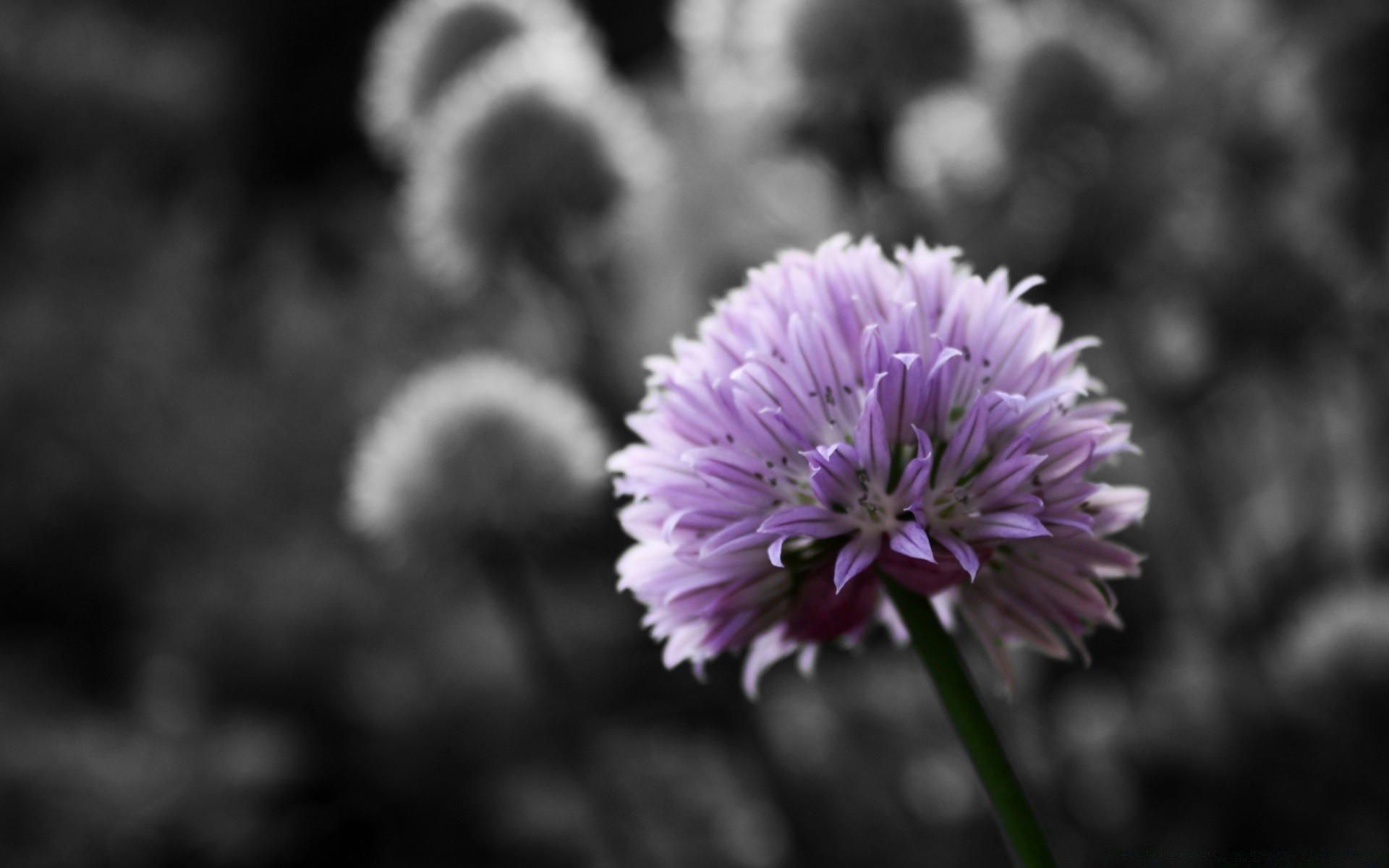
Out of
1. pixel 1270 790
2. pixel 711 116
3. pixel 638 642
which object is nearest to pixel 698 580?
pixel 1270 790

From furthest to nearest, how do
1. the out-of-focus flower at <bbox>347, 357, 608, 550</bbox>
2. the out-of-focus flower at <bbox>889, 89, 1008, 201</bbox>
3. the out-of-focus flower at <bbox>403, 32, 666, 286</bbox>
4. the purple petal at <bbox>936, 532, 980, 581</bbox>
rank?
the out-of-focus flower at <bbox>889, 89, 1008, 201</bbox>
the out-of-focus flower at <bbox>403, 32, 666, 286</bbox>
the out-of-focus flower at <bbox>347, 357, 608, 550</bbox>
the purple petal at <bbox>936, 532, 980, 581</bbox>

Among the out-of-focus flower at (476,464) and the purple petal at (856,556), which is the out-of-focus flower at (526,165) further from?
the purple petal at (856,556)

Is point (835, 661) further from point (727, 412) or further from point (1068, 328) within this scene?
point (727, 412)

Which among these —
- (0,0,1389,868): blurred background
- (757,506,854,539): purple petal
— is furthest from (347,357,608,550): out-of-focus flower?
(757,506,854,539): purple petal

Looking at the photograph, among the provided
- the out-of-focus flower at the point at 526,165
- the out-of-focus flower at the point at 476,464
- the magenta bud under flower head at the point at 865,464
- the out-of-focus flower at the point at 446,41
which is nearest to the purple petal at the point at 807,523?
the magenta bud under flower head at the point at 865,464

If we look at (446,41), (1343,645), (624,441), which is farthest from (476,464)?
(1343,645)

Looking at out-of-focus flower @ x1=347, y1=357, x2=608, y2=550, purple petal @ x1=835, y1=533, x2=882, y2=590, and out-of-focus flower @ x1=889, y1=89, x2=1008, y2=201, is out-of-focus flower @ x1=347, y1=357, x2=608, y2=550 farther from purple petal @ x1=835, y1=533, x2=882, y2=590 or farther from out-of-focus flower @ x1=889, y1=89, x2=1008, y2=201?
purple petal @ x1=835, y1=533, x2=882, y2=590

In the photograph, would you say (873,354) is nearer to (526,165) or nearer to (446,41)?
(526,165)
